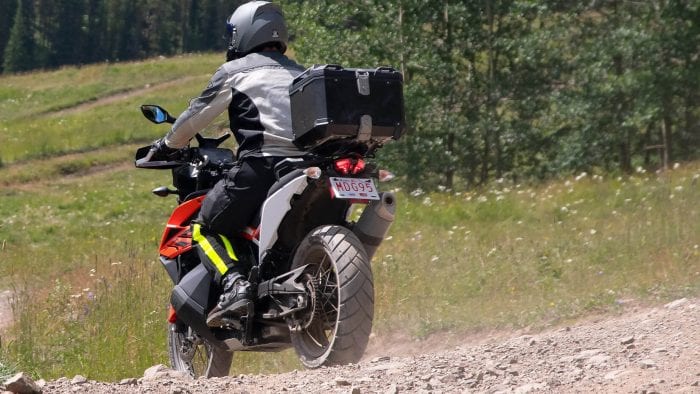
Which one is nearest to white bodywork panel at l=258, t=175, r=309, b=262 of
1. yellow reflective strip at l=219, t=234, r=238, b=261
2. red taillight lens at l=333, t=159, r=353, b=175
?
red taillight lens at l=333, t=159, r=353, b=175

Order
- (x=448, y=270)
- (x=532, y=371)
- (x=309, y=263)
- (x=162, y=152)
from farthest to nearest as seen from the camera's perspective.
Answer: (x=448, y=270) → (x=162, y=152) → (x=309, y=263) → (x=532, y=371)

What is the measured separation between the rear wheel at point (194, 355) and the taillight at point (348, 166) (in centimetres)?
173

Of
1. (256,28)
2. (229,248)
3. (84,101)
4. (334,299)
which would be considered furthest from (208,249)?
(84,101)

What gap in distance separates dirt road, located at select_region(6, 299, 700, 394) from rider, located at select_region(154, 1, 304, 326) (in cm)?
134

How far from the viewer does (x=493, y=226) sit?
12.7 metres

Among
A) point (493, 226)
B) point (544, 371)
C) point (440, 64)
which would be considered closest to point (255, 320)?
point (544, 371)

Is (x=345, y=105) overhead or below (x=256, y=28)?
below

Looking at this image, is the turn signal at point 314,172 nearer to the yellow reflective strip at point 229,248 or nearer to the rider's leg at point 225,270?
the rider's leg at point 225,270

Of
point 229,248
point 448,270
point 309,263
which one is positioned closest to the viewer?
point 309,263

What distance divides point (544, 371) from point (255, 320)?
7.57ft

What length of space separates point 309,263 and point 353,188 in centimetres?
52

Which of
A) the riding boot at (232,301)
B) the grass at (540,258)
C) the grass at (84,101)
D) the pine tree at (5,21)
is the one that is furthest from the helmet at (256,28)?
the pine tree at (5,21)

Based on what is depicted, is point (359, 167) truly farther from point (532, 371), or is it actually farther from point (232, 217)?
point (532, 371)

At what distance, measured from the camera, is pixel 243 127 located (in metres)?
6.72
